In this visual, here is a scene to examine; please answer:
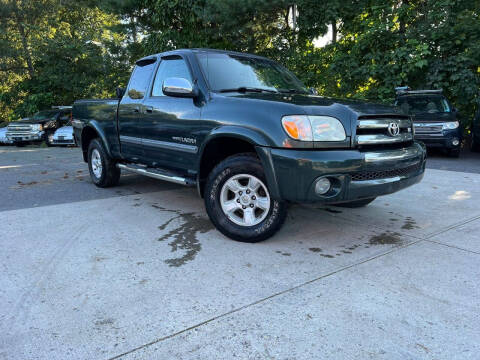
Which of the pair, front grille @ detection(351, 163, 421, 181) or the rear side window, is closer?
front grille @ detection(351, 163, 421, 181)

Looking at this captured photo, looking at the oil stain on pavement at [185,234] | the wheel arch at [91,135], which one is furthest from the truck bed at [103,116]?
the oil stain on pavement at [185,234]

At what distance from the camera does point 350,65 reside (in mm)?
12664

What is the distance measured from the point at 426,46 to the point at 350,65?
2356 millimetres

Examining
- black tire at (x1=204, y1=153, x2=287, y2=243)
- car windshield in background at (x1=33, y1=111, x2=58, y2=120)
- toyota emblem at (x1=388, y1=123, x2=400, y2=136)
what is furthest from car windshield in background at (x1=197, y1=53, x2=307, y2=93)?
car windshield in background at (x1=33, y1=111, x2=58, y2=120)

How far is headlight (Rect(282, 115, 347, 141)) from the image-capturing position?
3168 mm

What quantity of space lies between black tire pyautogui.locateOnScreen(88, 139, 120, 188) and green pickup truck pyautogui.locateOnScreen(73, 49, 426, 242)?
1.08 metres

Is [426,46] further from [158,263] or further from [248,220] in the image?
[158,263]

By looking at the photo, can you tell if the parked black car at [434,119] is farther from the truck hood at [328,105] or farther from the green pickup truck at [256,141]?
the truck hood at [328,105]

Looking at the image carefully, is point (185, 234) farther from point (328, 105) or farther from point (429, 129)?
point (429, 129)

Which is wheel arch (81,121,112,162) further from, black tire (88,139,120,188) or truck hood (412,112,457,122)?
truck hood (412,112,457,122)

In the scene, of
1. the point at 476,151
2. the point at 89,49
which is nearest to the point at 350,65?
the point at 476,151

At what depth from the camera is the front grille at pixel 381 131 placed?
3.34 metres

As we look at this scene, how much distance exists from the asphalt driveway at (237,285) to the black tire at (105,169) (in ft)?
3.85

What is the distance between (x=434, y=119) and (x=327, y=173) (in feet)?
28.0
